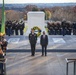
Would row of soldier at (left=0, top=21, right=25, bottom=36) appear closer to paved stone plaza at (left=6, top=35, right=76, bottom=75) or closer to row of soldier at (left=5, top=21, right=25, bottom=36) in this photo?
row of soldier at (left=5, top=21, right=25, bottom=36)

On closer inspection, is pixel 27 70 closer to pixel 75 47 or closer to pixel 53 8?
pixel 75 47

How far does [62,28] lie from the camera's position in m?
25.4

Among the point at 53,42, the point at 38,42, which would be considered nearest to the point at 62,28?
the point at 53,42

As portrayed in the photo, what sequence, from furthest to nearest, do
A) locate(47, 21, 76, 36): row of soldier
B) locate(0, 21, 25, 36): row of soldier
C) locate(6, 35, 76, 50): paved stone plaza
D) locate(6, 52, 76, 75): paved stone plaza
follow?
locate(0, 21, 25, 36): row of soldier, locate(47, 21, 76, 36): row of soldier, locate(6, 35, 76, 50): paved stone plaza, locate(6, 52, 76, 75): paved stone plaza

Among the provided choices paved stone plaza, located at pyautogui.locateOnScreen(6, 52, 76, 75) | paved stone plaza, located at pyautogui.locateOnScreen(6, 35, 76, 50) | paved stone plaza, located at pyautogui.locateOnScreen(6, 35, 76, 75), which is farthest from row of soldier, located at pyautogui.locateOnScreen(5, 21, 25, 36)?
paved stone plaza, located at pyautogui.locateOnScreen(6, 52, 76, 75)

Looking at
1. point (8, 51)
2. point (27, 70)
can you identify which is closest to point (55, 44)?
point (8, 51)

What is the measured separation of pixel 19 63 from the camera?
16.3 metres

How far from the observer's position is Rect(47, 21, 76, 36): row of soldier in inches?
1001

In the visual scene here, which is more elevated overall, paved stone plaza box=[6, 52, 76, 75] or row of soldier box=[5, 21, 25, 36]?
row of soldier box=[5, 21, 25, 36]

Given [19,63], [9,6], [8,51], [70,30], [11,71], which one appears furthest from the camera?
[9,6]

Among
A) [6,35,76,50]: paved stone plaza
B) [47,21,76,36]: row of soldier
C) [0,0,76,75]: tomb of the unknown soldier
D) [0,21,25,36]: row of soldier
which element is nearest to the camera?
[0,0,76,75]: tomb of the unknown soldier

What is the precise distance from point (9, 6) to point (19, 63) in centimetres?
1649

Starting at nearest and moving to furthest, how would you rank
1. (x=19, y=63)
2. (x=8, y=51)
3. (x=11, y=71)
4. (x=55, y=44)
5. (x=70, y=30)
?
(x=11, y=71) < (x=19, y=63) < (x=8, y=51) < (x=55, y=44) < (x=70, y=30)

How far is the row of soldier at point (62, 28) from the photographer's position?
25.4 metres
